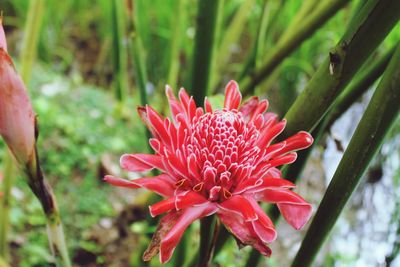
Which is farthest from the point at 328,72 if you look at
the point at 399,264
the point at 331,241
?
the point at 331,241

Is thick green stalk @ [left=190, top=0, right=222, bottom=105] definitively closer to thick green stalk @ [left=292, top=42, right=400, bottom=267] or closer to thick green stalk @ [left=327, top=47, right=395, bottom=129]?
thick green stalk @ [left=327, top=47, right=395, bottom=129]

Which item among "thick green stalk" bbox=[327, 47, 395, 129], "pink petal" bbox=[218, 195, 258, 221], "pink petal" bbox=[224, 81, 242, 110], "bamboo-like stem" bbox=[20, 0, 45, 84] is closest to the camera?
"pink petal" bbox=[218, 195, 258, 221]

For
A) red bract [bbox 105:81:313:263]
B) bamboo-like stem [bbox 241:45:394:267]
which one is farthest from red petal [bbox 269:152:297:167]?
bamboo-like stem [bbox 241:45:394:267]

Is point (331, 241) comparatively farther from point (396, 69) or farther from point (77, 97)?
point (396, 69)

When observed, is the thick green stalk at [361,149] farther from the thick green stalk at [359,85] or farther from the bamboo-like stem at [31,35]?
the bamboo-like stem at [31,35]

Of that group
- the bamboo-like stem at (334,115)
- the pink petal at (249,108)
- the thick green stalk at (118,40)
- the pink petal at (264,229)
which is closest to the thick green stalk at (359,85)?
the bamboo-like stem at (334,115)

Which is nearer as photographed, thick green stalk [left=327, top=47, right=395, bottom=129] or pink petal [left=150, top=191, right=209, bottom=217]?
pink petal [left=150, top=191, right=209, bottom=217]

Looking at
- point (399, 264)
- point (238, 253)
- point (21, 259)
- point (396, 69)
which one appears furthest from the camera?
point (238, 253)
